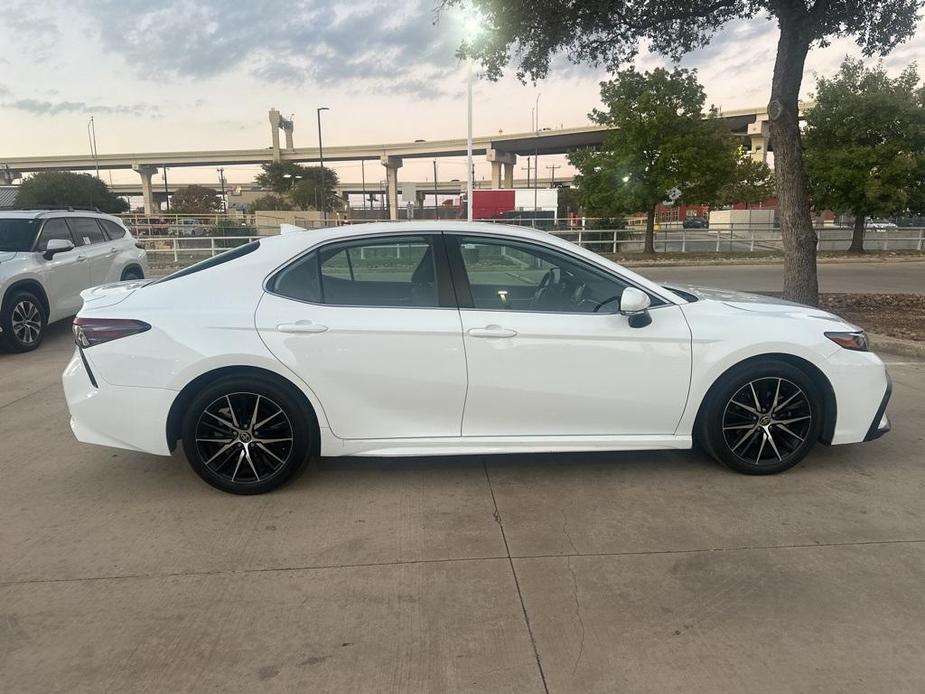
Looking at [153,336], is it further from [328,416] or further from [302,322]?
[328,416]

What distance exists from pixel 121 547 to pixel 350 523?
3.70 feet

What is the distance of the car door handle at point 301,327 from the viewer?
3668 millimetres

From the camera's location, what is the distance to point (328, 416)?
3760 mm

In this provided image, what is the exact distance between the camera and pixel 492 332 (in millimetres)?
3709

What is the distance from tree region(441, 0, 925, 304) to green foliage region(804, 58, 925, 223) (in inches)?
601

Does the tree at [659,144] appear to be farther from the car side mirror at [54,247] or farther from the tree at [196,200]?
the tree at [196,200]

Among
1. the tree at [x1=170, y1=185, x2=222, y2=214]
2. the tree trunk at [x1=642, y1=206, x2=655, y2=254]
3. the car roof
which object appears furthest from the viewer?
the tree at [x1=170, y1=185, x2=222, y2=214]

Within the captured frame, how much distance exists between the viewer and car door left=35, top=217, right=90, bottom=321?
8290 mm

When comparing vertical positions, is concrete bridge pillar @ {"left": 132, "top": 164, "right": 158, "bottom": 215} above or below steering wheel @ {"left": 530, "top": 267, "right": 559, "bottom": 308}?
above

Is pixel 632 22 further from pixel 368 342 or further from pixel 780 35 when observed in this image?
pixel 368 342

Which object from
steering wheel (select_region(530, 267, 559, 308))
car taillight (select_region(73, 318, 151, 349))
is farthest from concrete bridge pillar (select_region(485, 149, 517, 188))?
car taillight (select_region(73, 318, 151, 349))

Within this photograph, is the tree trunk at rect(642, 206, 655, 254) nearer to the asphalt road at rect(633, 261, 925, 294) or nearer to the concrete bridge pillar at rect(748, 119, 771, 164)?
the asphalt road at rect(633, 261, 925, 294)

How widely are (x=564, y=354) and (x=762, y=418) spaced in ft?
4.30

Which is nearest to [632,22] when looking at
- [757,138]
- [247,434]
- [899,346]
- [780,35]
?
[780,35]
